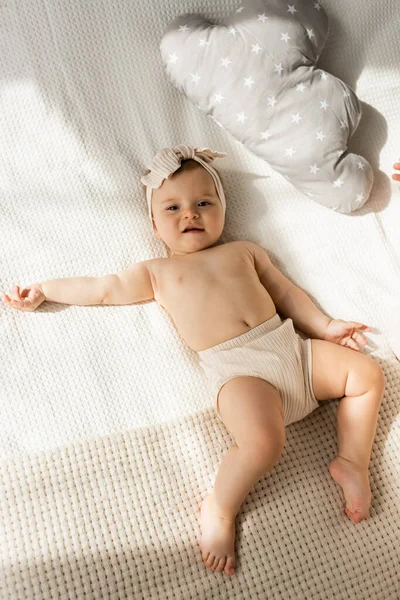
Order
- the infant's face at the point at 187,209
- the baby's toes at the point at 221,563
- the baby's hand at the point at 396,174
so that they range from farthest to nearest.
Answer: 1. the baby's hand at the point at 396,174
2. the infant's face at the point at 187,209
3. the baby's toes at the point at 221,563

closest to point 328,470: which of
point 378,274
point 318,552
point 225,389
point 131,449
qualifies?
point 318,552

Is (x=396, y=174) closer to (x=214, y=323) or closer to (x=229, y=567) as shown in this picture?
(x=214, y=323)

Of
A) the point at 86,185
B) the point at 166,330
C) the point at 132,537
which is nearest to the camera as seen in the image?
the point at 132,537

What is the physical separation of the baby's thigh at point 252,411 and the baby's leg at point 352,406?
130 mm

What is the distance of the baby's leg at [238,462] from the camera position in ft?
3.76

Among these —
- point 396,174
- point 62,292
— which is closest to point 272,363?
point 62,292

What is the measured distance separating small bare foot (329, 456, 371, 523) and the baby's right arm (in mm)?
560

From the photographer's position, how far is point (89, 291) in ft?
4.50

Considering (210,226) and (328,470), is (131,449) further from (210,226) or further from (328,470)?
(210,226)

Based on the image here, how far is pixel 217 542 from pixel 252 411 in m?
0.25

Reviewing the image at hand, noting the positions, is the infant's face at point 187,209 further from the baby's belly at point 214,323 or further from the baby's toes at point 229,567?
A: the baby's toes at point 229,567

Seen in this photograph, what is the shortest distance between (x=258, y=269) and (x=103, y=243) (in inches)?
14.7

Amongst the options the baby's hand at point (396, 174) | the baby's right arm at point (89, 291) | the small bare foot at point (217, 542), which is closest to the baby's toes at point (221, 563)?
the small bare foot at point (217, 542)

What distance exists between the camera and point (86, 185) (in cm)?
151
